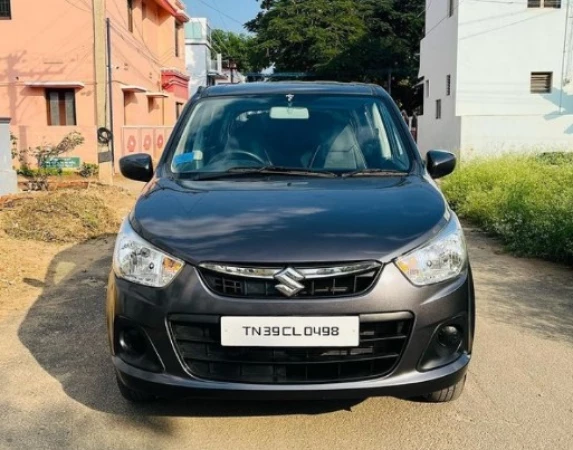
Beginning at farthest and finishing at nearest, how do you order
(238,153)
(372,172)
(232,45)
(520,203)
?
(232,45) → (520,203) → (238,153) → (372,172)

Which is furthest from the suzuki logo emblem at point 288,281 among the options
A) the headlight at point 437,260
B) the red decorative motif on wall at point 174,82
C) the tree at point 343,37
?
the tree at point 343,37

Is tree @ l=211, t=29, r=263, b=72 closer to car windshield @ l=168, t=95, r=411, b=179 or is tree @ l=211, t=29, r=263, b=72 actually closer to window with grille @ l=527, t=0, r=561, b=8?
window with grille @ l=527, t=0, r=561, b=8

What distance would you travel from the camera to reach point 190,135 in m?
4.16

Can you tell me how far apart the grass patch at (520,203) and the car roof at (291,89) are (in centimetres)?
306

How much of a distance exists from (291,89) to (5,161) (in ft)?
28.0

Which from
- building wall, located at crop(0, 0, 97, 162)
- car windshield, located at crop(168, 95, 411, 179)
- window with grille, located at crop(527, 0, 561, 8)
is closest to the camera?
car windshield, located at crop(168, 95, 411, 179)

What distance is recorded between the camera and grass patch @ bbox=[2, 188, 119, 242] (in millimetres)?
8078

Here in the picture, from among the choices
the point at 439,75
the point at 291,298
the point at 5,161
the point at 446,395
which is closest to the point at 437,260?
the point at 291,298

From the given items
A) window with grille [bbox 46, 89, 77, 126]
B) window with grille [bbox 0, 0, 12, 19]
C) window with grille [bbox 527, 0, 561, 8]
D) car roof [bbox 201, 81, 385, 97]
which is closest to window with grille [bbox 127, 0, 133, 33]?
window with grille [bbox 46, 89, 77, 126]

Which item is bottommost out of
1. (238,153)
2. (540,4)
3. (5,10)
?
(238,153)

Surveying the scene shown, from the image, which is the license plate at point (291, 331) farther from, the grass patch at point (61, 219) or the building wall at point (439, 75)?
the building wall at point (439, 75)

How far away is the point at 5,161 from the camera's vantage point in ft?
37.4

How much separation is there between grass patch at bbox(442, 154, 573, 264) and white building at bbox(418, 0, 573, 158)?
27.3 feet

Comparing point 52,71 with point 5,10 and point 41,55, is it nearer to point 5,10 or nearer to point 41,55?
point 41,55
